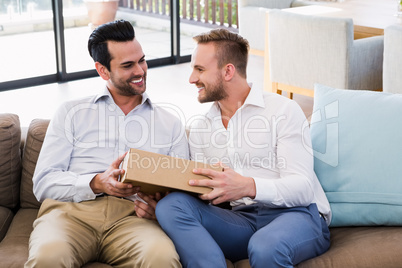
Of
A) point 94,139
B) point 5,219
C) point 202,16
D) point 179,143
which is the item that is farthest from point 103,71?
point 202,16

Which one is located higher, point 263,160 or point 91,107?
point 91,107

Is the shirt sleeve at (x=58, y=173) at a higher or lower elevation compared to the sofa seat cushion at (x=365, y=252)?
higher

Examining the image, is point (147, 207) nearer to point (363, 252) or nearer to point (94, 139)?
point (94, 139)

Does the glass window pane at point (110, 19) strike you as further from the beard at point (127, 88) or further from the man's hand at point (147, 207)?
the man's hand at point (147, 207)

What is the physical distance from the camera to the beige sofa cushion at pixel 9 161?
2.22 m

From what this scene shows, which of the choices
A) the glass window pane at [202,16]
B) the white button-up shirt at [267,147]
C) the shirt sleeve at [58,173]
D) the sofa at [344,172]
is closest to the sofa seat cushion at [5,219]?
the sofa at [344,172]

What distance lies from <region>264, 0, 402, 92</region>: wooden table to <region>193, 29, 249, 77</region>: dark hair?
7.10ft

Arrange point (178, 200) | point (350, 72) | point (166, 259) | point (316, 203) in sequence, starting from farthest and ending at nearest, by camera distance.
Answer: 1. point (350, 72)
2. point (316, 203)
3. point (178, 200)
4. point (166, 259)

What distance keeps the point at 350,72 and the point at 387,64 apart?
33 cm

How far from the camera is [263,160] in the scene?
7.12ft

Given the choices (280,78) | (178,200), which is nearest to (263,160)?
(178,200)

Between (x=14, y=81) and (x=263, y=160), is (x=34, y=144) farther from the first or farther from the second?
(x=14, y=81)

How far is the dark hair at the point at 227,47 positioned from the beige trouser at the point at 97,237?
25.6 inches

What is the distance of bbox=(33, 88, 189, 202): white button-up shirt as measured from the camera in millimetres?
2131
